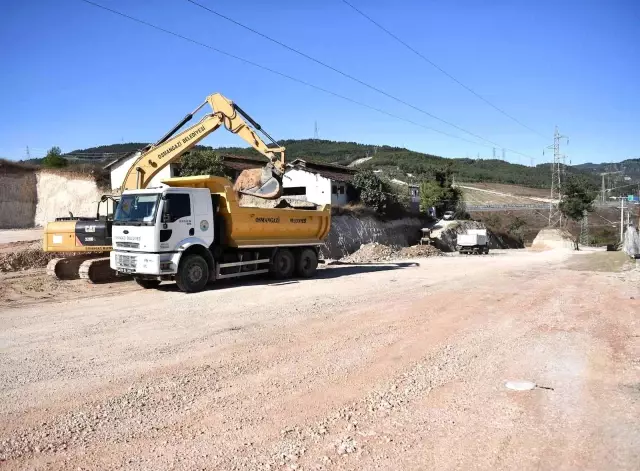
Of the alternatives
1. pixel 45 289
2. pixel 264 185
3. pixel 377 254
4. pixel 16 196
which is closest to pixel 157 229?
pixel 45 289

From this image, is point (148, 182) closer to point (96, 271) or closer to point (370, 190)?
point (96, 271)

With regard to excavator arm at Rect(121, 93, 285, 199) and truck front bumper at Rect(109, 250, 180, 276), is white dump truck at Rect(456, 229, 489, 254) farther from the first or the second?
truck front bumper at Rect(109, 250, 180, 276)

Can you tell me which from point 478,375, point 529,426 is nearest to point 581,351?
point 478,375

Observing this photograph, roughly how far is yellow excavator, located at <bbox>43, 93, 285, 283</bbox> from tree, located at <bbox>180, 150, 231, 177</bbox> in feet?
59.1

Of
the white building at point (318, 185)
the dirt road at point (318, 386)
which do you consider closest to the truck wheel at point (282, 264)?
the dirt road at point (318, 386)

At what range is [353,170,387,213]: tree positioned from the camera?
41.4m

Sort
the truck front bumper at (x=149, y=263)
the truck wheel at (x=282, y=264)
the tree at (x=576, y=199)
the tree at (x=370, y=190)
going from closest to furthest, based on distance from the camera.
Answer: the truck front bumper at (x=149, y=263)
the truck wheel at (x=282, y=264)
the tree at (x=370, y=190)
the tree at (x=576, y=199)

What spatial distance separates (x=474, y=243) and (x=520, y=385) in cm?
3675

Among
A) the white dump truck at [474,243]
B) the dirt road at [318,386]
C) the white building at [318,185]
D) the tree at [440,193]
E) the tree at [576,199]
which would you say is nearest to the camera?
the dirt road at [318,386]

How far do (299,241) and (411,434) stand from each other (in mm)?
13136

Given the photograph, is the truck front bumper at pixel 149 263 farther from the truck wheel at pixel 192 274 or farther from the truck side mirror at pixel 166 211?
the truck side mirror at pixel 166 211

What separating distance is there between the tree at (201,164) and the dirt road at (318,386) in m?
24.4

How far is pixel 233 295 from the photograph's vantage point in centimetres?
1346

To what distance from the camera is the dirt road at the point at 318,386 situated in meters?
4.54
